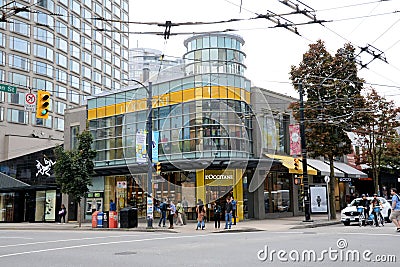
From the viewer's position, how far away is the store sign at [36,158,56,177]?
4259 cm

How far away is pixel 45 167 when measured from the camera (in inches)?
1679

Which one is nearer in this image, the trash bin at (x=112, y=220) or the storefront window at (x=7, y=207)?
the trash bin at (x=112, y=220)

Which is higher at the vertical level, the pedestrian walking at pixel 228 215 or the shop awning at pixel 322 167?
the shop awning at pixel 322 167

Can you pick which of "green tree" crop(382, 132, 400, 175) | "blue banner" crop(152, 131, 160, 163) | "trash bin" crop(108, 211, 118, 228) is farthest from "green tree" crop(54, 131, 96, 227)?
"green tree" crop(382, 132, 400, 175)

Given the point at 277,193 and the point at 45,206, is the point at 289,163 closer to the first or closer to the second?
the point at 277,193

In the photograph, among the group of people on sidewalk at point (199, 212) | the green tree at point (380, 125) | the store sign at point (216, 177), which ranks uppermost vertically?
the green tree at point (380, 125)

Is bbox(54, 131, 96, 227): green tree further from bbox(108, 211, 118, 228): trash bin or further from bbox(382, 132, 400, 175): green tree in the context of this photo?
bbox(382, 132, 400, 175): green tree

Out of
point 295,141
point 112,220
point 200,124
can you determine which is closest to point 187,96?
point 200,124

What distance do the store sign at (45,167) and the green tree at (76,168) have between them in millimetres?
10416

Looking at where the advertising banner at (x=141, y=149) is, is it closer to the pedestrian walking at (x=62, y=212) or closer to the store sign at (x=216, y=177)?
the store sign at (x=216, y=177)

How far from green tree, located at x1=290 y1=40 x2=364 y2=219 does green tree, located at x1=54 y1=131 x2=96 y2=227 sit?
48.6ft

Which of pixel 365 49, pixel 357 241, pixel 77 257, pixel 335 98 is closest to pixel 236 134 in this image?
pixel 335 98

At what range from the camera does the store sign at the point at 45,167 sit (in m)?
42.6

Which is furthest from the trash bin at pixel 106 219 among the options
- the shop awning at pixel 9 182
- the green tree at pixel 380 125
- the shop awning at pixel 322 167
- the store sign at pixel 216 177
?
the green tree at pixel 380 125
